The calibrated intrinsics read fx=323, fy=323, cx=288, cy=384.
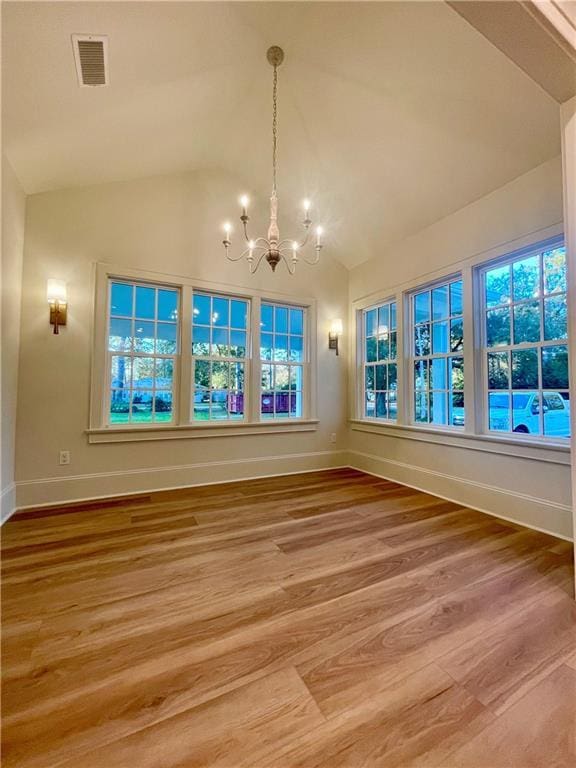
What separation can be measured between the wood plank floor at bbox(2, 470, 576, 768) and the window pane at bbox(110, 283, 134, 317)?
2136 mm

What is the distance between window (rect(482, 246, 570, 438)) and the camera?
8.47 feet

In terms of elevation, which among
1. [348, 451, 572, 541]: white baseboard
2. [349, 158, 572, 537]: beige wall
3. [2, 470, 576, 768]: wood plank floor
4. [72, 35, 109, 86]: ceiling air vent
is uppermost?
[72, 35, 109, 86]: ceiling air vent

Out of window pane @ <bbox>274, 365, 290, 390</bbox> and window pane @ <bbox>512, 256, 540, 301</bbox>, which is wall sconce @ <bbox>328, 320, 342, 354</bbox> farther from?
window pane @ <bbox>512, 256, 540, 301</bbox>

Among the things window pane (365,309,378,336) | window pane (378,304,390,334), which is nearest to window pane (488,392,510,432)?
window pane (378,304,390,334)

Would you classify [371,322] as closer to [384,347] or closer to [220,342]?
[384,347]

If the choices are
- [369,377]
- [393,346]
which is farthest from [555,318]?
[369,377]

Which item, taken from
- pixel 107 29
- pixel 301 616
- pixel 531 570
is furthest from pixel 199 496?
pixel 107 29

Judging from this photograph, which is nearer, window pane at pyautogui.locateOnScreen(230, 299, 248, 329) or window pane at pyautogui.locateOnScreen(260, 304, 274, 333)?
window pane at pyautogui.locateOnScreen(230, 299, 248, 329)

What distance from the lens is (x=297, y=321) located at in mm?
4469

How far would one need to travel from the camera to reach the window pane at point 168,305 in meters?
3.67

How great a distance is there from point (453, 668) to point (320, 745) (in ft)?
2.03

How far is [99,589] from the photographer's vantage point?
69.9 inches

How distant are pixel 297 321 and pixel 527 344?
2.62 meters

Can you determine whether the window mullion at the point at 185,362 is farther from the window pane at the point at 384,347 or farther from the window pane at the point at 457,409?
the window pane at the point at 457,409
